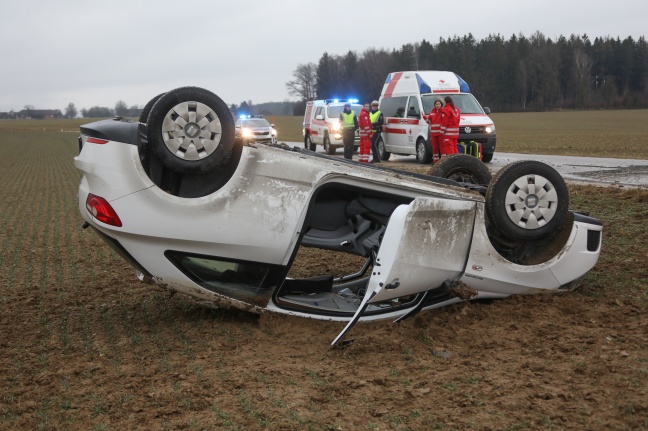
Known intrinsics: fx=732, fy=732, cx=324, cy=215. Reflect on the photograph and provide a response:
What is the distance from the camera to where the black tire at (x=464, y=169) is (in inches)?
239

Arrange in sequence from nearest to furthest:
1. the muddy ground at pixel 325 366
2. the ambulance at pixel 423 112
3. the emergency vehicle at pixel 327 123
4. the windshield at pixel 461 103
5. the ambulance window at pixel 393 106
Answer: the muddy ground at pixel 325 366
the ambulance at pixel 423 112
the windshield at pixel 461 103
the ambulance window at pixel 393 106
the emergency vehicle at pixel 327 123

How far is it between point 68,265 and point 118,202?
3637mm

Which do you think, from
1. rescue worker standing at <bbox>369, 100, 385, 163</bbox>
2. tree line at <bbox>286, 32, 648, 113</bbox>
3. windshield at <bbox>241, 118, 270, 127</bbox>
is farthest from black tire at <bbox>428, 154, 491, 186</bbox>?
tree line at <bbox>286, 32, 648, 113</bbox>

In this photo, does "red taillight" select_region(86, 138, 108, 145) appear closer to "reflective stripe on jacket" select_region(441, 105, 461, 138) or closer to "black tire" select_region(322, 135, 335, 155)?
"reflective stripe on jacket" select_region(441, 105, 461, 138)

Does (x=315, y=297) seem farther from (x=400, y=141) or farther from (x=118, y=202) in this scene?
(x=400, y=141)

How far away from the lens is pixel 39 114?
406 ft

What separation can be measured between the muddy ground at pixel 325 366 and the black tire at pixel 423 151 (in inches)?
521

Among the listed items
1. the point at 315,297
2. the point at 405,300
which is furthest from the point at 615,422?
the point at 315,297

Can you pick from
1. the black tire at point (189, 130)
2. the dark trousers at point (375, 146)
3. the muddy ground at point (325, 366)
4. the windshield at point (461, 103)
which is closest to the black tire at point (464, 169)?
the muddy ground at point (325, 366)

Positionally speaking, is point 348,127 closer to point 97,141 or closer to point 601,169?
point 601,169

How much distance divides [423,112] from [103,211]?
15.8 m

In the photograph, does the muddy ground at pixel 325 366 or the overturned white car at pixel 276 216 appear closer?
the muddy ground at pixel 325 366

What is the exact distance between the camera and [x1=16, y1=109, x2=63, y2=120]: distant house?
121250mm

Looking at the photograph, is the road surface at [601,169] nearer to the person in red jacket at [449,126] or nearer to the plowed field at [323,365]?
the person in red jacket at [449,126]
